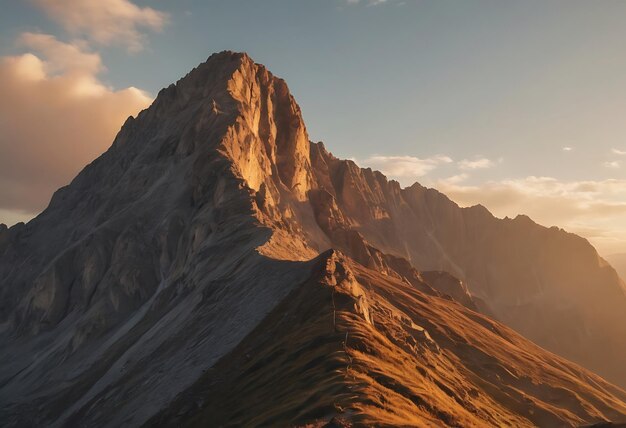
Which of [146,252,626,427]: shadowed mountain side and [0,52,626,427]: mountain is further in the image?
[0,52,626,427]: mountain

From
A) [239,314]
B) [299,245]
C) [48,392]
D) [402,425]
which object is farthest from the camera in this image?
[299,245]

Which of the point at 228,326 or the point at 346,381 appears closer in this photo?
the point at 346,381

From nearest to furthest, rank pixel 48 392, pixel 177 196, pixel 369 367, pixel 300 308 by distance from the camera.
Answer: pixel 369 367 → pixel 300 308 → pixel 48 392 → pixel 177 196

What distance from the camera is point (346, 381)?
167ft

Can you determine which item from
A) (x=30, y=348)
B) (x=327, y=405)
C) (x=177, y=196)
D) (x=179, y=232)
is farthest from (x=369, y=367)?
(x=30, y=348)

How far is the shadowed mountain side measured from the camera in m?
49.1

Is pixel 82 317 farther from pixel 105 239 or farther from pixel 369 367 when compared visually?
pixel 369 367

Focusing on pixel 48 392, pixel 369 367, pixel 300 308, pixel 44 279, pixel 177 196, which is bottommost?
pixel 48 392

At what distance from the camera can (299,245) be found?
123 meters

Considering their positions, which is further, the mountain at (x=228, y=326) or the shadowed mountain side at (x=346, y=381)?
the mountain at (x=228, y=326)

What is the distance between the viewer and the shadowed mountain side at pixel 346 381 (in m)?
49.1

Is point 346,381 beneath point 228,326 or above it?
beneath

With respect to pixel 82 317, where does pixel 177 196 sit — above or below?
above

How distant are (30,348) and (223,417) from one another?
106 m
